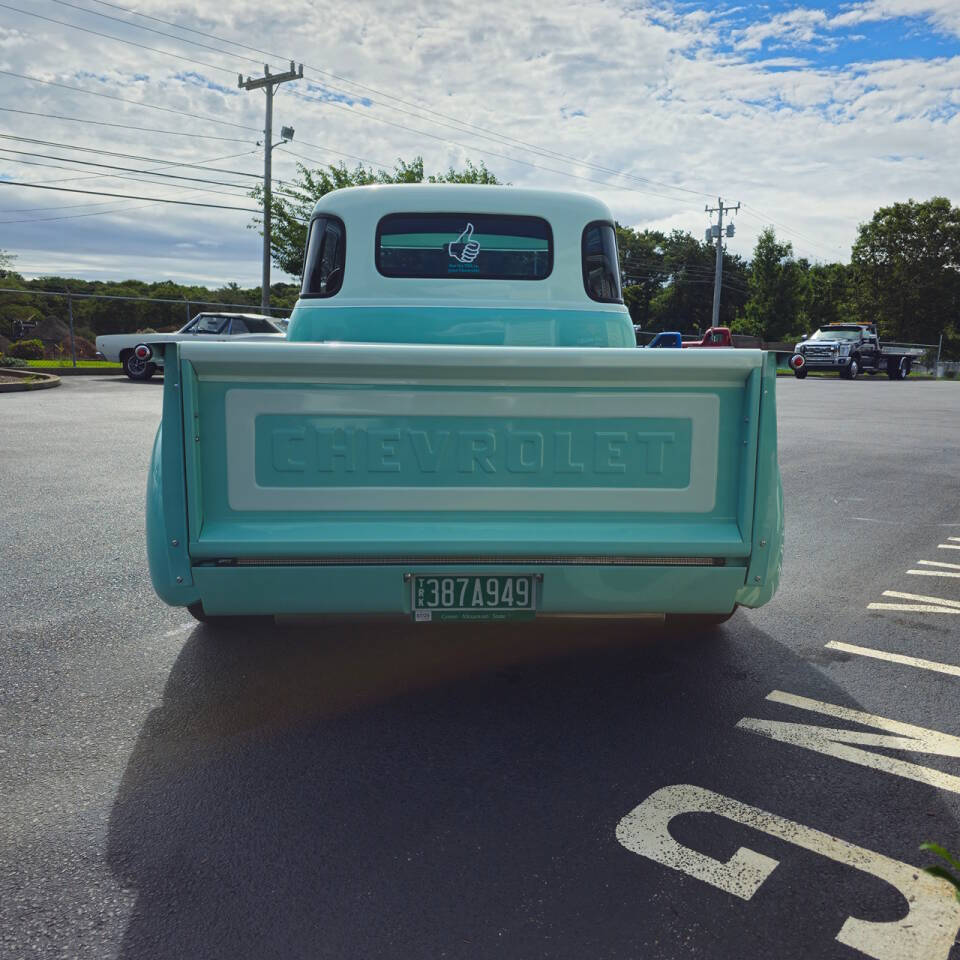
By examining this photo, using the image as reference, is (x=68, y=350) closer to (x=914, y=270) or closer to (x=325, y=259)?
(x=325, y=259)

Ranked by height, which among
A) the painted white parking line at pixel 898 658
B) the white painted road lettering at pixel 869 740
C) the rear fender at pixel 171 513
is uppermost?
the rear fender at pixel 171 513

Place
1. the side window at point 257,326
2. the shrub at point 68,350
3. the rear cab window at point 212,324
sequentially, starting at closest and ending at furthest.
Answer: the rear cab window at point 212,324, the side window at point 257,326, the shrub at point 68,350

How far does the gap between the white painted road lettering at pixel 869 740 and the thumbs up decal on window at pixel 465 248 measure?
2838 mm

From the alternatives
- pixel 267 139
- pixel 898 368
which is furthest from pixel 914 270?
pixel 267 139

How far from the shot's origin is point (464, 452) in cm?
302

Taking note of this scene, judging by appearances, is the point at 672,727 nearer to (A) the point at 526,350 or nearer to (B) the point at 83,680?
(A) the point at 526,350

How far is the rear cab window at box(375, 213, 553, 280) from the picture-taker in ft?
15.8

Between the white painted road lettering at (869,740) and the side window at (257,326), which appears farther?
the side window at (257,326)

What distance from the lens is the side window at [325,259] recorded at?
15.9 ft

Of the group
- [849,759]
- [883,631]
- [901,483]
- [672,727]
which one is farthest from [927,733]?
[901,483]

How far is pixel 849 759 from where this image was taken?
3125 mm

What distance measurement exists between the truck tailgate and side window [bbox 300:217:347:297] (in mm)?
2013

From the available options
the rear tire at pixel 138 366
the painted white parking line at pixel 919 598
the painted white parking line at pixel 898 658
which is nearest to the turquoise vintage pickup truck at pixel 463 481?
the rear tire at pixel 138 366

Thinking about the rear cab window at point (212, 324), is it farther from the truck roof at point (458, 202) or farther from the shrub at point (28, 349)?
the truck roof at point (458, 202)
